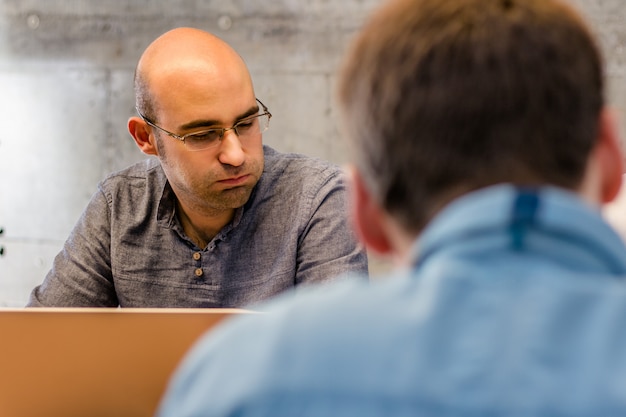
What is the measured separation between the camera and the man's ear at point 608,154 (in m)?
0.55

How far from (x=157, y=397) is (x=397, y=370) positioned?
0.78 meters

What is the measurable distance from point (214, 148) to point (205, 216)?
168mm

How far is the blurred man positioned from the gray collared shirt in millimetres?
1206

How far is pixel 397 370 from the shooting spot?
17.1 inches

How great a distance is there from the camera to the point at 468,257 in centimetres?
46

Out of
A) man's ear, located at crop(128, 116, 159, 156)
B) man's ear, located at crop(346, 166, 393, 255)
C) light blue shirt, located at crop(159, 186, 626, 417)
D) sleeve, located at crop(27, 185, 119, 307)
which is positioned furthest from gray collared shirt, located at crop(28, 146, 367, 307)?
light blue shirt, located at crop(159, 186, 626, 417)

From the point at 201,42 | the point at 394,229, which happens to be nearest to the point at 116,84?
the point at 201,42

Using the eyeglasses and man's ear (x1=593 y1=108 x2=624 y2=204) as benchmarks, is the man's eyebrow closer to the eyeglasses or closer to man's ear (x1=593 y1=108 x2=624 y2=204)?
the eyeglasses

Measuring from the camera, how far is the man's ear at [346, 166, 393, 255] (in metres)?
0.59

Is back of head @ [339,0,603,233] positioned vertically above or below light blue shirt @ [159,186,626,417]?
above

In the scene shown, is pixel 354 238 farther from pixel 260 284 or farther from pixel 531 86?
pixel 531 86

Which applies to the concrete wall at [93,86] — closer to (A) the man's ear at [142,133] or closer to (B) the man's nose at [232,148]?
(A) the man's ear at [142,133]

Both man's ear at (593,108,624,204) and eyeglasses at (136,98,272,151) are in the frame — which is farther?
eyeglasses at (136,98,272,151)

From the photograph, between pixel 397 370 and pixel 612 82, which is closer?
pixel 397 370
